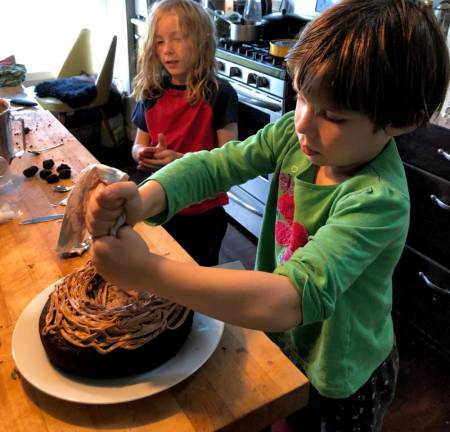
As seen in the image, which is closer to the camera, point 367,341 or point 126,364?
point 126,364

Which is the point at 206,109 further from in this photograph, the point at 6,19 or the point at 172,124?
the point at 6,19

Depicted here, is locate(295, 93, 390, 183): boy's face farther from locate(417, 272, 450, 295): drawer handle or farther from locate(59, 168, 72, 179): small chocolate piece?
locate(417, 272, 450, 295): drawer handle

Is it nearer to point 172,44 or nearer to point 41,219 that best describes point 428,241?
point 172,44

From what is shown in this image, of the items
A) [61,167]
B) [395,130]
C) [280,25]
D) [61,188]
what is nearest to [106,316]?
[395,130]

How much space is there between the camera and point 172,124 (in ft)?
4.85

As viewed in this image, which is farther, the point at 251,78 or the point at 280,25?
the point at 280,25

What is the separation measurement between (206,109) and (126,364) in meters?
0.96

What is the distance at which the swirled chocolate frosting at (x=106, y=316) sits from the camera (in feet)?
2.10

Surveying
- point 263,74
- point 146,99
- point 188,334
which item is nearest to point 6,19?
point 263,74

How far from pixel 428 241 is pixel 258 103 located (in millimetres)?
984

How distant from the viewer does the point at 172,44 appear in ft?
4.54

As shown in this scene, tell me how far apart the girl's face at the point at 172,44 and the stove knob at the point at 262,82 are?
766mm

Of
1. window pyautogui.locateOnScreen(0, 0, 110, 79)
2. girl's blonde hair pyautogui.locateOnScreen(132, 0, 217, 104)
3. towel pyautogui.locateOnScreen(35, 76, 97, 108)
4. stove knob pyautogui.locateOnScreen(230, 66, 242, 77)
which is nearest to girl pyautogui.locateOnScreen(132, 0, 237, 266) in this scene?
girl's blonde hair pyautogui.locateOnScreen(132, 0, 217, 104)

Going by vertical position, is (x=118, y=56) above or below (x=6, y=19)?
below
